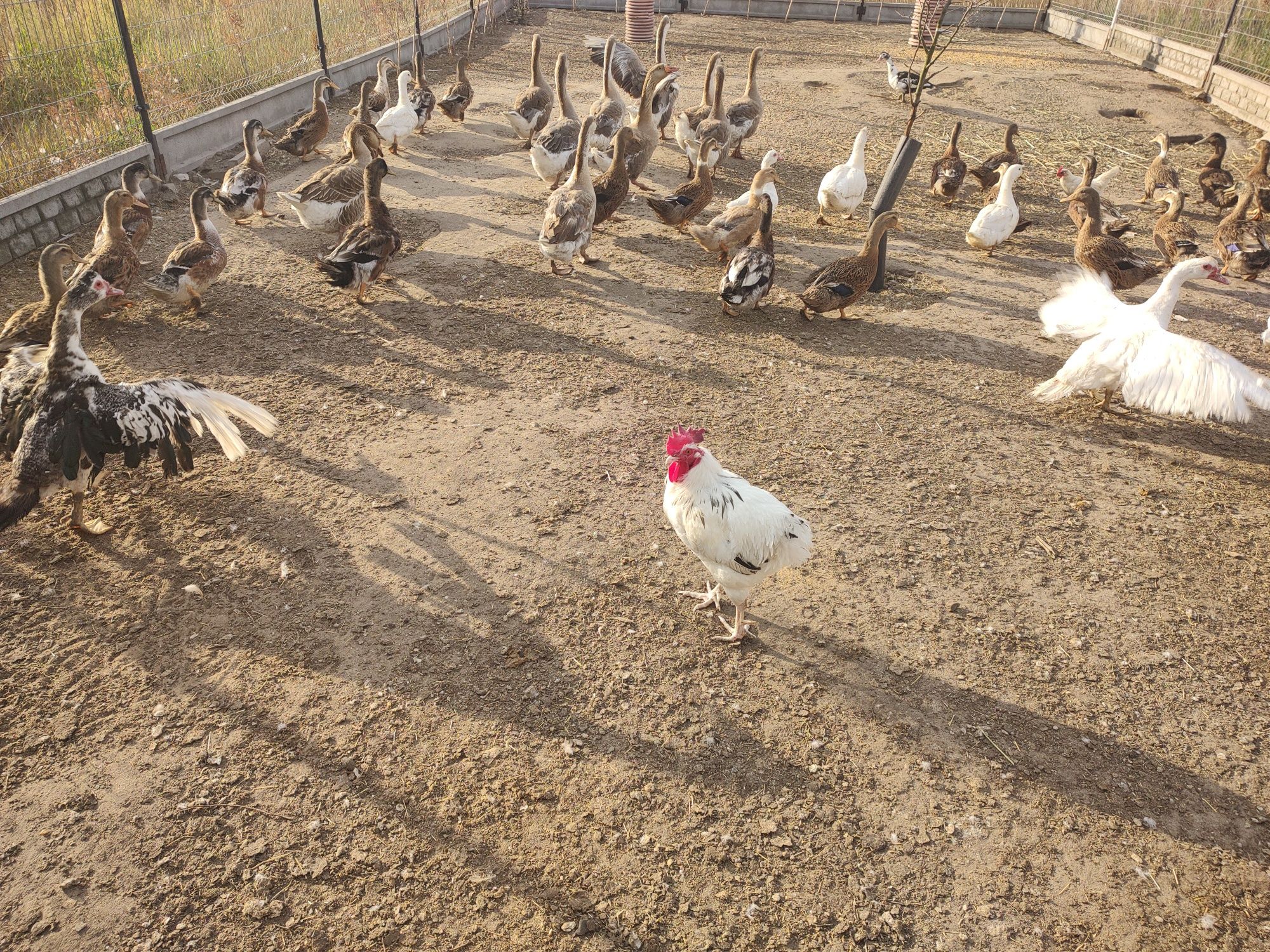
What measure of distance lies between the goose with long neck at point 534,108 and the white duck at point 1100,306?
8.64 metres

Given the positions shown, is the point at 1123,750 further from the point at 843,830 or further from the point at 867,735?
the point at 843,830

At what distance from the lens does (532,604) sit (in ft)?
14.7

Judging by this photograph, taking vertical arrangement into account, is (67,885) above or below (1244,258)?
below

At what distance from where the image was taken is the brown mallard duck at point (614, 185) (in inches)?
345

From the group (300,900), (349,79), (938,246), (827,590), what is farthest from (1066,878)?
(349,79)

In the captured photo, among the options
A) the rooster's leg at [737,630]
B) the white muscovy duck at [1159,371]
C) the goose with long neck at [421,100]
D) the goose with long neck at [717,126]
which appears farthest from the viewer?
the goose with long neck at [421,100]

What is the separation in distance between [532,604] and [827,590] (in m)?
1.85

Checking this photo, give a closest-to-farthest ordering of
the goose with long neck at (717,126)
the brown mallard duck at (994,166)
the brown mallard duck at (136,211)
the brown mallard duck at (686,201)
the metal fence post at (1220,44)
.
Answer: the brown mallard duck at (136,211) → the brown mallard duck at (686,201) → the brown mallard duck at (994,166) → the goose with long neck at (717,126) → the metal fence post at (1220,44)

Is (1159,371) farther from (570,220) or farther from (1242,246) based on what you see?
(570,220)

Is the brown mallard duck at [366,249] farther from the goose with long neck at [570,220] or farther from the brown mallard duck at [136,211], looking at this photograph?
the brown mallard duck at [136,211]

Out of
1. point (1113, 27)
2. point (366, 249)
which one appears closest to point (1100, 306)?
point (366, 249)

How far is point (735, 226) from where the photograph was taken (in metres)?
8.44

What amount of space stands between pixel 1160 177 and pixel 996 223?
13.5ft

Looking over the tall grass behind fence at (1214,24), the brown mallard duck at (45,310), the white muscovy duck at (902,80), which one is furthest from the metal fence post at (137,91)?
the tall grass behind fence at (1214,24)
